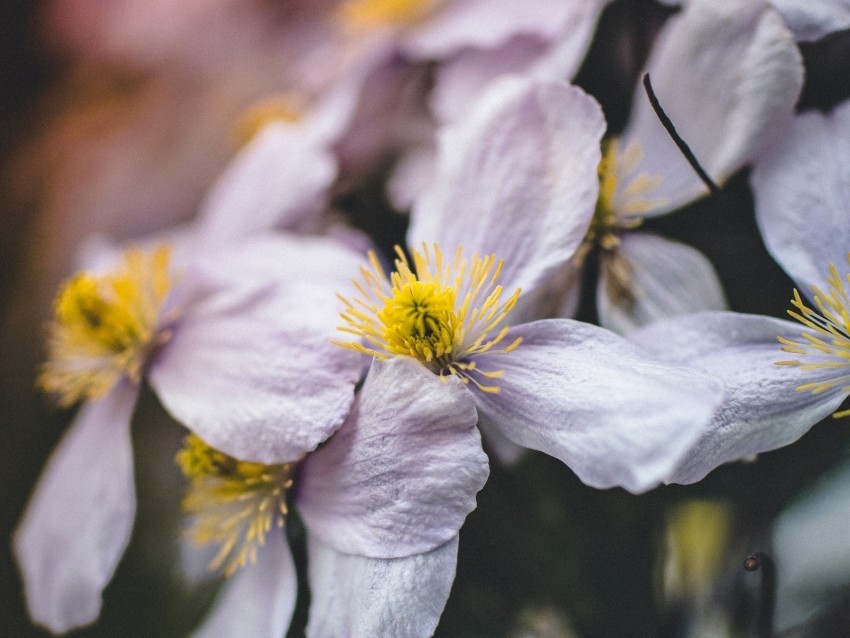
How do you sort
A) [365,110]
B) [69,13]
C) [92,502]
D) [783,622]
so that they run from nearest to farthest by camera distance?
[783,622] < [92,502] < [365,110] < [69,13]

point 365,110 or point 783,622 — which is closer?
point 783,622

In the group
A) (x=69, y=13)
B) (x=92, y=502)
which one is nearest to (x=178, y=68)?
(x=69, y=13)

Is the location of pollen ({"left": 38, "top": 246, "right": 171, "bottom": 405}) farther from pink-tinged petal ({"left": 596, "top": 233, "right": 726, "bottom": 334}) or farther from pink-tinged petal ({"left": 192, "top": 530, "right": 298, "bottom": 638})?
pink-tinged petal ({"left": 596, "top": 233, "right": 726, "bottom": 334})

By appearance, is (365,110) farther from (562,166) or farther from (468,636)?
(468,636)

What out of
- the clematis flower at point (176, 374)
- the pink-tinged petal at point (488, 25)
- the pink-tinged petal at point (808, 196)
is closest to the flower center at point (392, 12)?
the pink-tinged petal at point (488, 25)

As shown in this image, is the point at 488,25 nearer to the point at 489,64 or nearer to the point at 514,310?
the point at 489,64

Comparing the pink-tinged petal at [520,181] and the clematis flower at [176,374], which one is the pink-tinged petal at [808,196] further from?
the clematis flower at [176,374]
